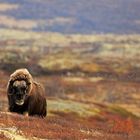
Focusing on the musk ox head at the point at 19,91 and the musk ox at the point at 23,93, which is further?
the musk ox at the point at 23,93

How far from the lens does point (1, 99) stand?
69.8 meters

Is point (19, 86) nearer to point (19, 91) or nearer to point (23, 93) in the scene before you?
point (19, 91)

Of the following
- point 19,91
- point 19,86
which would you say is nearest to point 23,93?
point 19,91

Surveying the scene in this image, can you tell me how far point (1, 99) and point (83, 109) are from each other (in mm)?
11283

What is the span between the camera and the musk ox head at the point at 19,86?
92.1 feet

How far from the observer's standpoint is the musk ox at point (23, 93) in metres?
28.2

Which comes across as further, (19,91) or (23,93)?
(23,93)

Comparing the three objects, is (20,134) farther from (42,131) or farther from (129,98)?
(129,98)

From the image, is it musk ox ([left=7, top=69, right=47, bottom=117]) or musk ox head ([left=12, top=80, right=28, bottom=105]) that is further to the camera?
musk ox ([left=7, top=69, right=47, bottom=117])

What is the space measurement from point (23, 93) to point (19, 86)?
47 centimetres

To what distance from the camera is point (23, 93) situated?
92.7 ft

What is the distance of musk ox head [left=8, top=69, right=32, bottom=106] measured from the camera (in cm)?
2808

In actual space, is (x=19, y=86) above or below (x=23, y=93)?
above

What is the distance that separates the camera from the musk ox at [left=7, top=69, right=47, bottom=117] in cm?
2817
